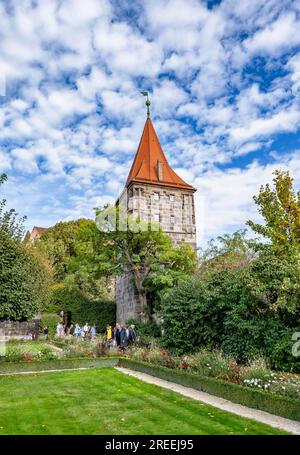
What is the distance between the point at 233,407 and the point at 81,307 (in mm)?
28032

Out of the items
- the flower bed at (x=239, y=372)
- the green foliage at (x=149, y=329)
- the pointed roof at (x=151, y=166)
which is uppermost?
the pointed roof at (x=151, y=166)

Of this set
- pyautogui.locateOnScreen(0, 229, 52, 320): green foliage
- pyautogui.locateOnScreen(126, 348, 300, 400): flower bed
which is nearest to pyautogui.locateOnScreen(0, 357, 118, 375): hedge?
pyautogui.locateOnScreen(126, 348, 300, 400): flower bed

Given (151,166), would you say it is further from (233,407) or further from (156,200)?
(233,407)

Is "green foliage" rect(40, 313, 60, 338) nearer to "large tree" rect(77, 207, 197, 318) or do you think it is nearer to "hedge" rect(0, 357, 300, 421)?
"large tree" rect(77, 207, 197, 318)

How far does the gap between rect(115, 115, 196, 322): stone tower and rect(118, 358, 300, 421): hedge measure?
56.3ft

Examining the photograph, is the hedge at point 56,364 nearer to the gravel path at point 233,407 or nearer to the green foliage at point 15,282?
the green foliage at point 15,282

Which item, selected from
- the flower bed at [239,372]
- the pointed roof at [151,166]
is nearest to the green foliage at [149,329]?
the flower bed at [239,372]

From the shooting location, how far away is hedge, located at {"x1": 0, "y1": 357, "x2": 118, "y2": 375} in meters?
14.0

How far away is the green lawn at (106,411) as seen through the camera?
21.3ft

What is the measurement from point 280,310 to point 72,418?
754 cm

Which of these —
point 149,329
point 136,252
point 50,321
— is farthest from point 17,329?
point 136,252

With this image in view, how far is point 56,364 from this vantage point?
47.9 ft

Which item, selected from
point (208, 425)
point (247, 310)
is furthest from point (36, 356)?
point (208, 425)

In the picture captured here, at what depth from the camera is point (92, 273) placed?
24.7 metres
